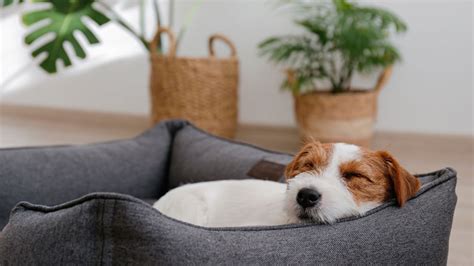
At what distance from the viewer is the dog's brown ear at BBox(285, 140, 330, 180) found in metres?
1.50

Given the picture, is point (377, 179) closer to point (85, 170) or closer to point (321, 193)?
point (321, 193)

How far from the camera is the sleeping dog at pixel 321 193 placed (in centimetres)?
140

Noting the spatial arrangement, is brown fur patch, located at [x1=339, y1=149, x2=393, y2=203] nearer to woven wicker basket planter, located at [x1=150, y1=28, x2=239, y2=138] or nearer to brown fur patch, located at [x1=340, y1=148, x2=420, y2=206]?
brown fur patch, located at [x1=340, y1=148, x2=420, y2=206]

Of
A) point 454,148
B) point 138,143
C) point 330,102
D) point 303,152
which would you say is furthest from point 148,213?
point 454,148

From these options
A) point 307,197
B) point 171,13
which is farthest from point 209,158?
point 171,13

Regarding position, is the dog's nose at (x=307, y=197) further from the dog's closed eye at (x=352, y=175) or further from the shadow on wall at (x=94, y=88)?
the shadow on wall at (x=94, y=88)

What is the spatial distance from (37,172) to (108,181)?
26 cm

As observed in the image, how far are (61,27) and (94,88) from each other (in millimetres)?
1732

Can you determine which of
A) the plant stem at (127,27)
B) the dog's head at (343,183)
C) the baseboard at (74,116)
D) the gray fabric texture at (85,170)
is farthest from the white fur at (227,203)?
the baseboard at (74,116)

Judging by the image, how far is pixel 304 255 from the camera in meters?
1.32

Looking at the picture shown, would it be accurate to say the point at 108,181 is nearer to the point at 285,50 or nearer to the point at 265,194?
the point at 265,194

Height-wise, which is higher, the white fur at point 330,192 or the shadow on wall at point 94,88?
the white fur at point 330,192

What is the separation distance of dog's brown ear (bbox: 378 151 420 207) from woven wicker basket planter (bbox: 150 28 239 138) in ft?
7.51

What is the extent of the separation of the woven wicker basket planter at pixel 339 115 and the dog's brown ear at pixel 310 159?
189 centimetres
